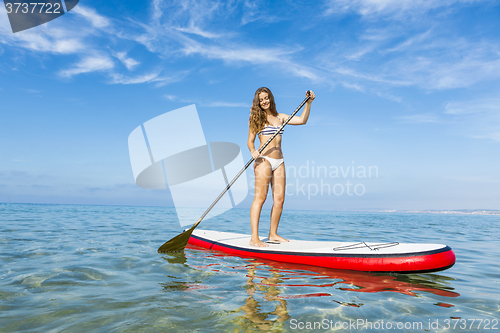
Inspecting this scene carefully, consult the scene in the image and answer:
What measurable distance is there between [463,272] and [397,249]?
1.40 meters

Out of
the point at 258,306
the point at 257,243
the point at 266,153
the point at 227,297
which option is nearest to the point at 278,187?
the point at 266,153

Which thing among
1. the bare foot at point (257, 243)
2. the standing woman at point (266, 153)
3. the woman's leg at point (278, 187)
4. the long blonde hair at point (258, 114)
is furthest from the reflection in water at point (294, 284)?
the long blonde hair at point (258, 114)

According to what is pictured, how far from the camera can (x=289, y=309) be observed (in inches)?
101

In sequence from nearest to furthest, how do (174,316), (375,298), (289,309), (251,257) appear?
(174,316)
(289,309)
(375,298)
(251,257)

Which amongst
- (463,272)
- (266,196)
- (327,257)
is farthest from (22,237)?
(463,272)

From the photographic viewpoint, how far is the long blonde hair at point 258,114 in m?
5.16

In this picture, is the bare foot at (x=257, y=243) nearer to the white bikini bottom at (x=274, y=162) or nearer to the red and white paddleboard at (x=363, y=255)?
the red and white paddleboard at (x=363, y=255)

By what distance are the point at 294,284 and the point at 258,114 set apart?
9.67 ft

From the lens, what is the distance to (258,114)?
16.9 feet

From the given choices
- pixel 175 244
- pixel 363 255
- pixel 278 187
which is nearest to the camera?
pixel 363 255

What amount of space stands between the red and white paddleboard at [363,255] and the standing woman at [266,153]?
41 centimetres

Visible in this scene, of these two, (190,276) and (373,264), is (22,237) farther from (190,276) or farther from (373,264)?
(373,264)

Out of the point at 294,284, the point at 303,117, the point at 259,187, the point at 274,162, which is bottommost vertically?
the point at 294,284

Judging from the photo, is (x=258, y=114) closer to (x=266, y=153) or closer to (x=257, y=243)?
(x=266, y=153)
